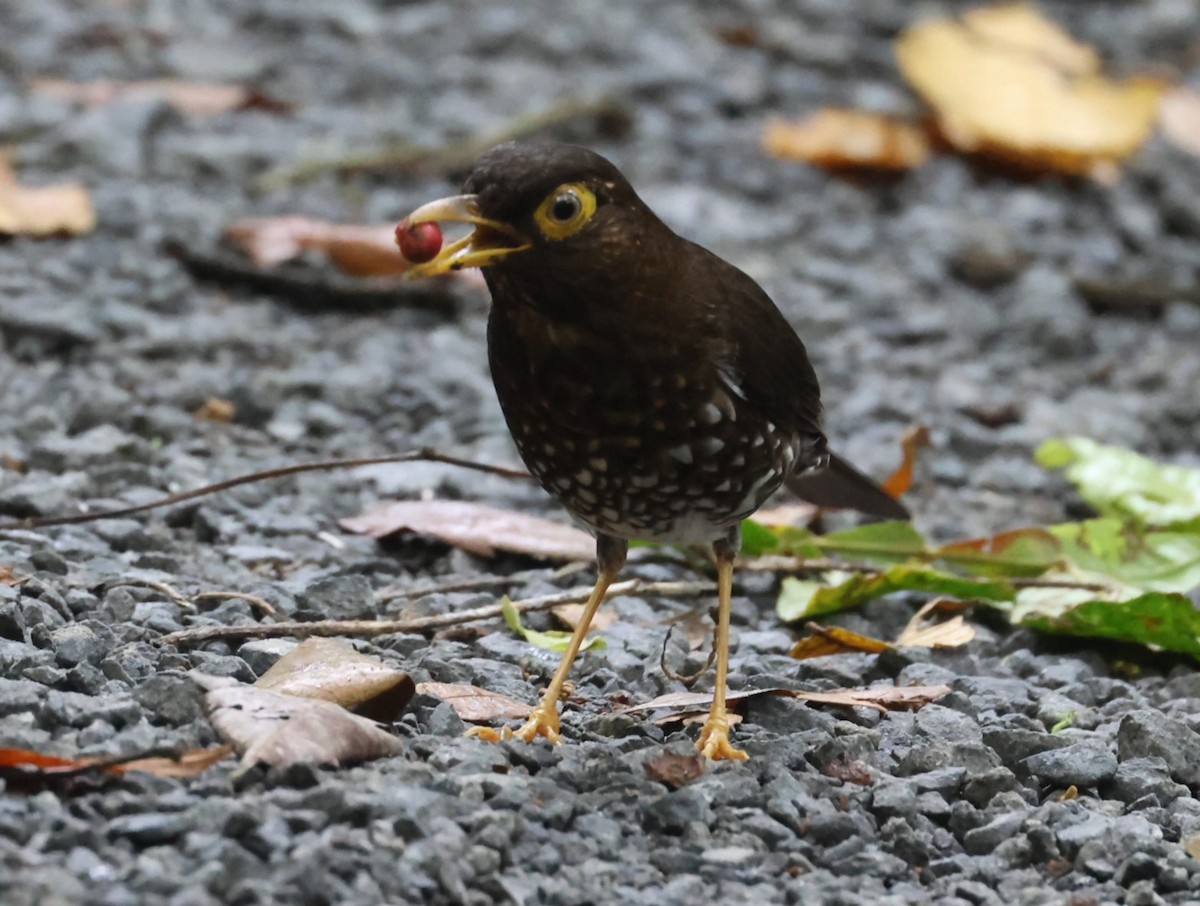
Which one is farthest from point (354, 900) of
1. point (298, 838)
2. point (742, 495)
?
point (742, 495)

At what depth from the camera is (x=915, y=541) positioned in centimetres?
523

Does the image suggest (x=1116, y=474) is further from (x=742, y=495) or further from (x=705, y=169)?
(x=705, y=169)

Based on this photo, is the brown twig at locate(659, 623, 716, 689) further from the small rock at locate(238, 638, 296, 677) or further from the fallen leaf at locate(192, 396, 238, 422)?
the fallen leaf at locate(192, 396, 238, 422)

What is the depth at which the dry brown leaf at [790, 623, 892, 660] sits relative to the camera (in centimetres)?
452

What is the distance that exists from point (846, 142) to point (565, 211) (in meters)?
5.22

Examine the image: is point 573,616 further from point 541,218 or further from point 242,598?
point 541,218

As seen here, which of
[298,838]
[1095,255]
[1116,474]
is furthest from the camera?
[1095,255]

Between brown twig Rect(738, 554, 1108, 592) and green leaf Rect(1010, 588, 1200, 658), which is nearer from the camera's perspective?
green leaf Rect(1010, 588, 1200, 658)

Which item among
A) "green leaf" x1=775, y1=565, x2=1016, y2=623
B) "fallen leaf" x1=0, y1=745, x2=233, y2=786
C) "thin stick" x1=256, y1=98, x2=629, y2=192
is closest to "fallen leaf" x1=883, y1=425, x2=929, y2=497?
Result: "green leaf" x1=775, y1=565, x2=1016, y2=623

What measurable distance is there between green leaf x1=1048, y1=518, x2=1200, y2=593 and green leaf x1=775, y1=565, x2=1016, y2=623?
0.39 meters

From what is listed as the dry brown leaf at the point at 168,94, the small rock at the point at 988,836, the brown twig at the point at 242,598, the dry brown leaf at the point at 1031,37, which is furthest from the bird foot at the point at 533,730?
the dry brown leaf at the point at 1031,37

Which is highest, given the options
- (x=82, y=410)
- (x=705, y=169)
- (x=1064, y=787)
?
(x=705, y=169)

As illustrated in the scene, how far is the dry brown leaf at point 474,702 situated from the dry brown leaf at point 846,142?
512cm

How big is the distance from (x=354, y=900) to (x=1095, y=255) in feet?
20.8
